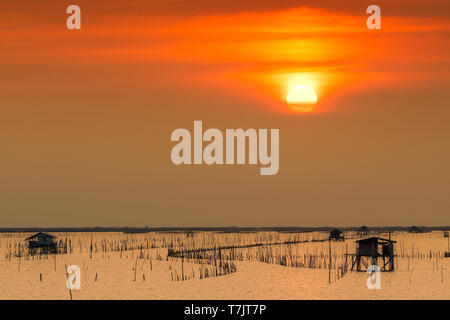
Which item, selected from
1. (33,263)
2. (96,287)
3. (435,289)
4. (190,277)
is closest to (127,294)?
(96,287)

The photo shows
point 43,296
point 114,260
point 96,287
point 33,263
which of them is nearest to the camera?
point 43,296

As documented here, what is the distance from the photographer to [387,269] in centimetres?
4359

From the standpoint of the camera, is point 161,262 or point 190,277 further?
point 161,262

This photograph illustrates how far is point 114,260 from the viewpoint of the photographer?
51.2 meters
